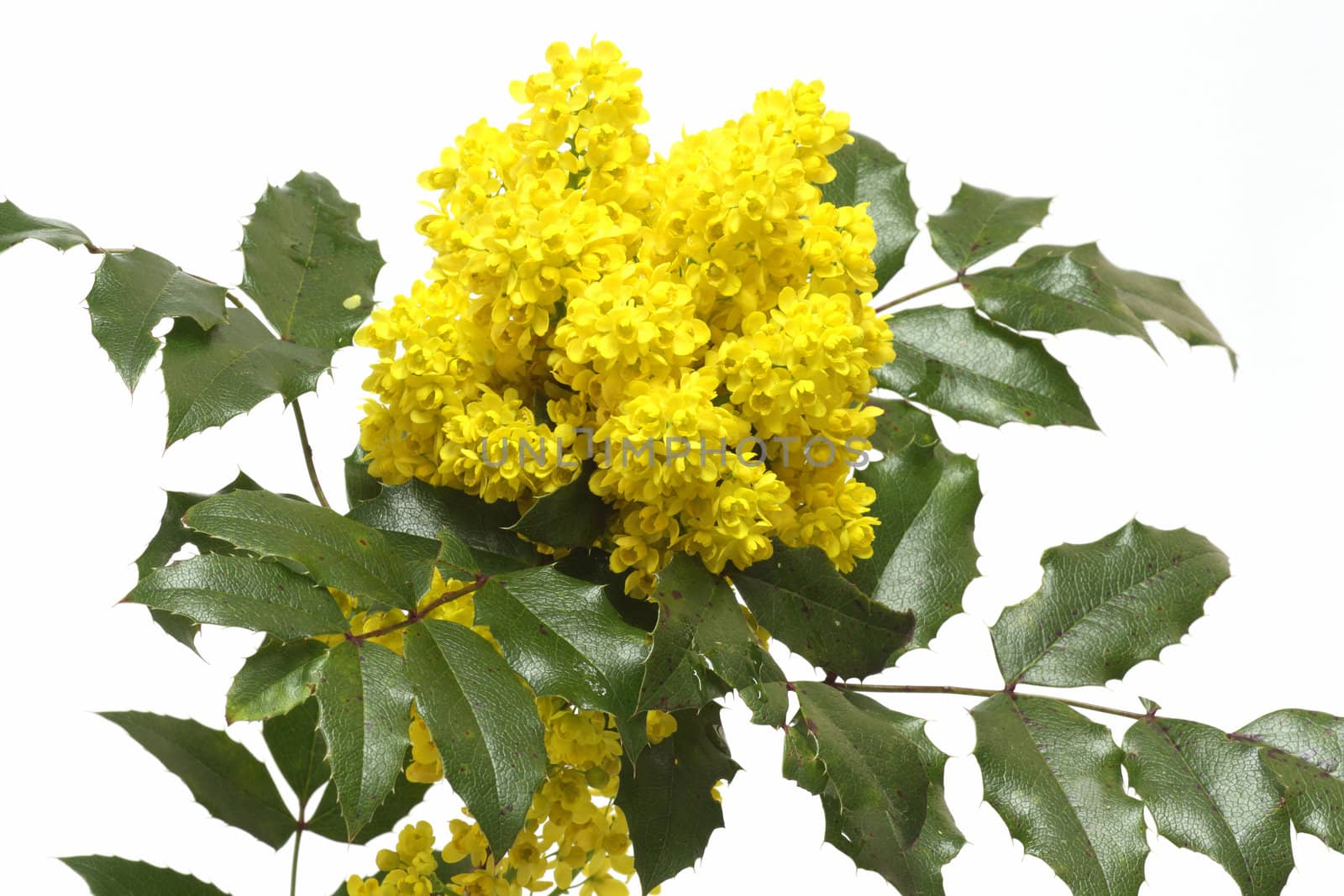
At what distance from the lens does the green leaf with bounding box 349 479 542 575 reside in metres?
0.99

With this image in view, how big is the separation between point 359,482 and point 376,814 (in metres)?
0.31

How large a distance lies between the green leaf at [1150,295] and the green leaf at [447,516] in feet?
1.69

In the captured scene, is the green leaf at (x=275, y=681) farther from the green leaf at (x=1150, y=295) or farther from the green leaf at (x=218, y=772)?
the green leaf at (x=1150, y=295)

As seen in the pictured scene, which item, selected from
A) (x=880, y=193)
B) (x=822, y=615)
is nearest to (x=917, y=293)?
(x=880, y=193)

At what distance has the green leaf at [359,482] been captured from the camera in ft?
3.72

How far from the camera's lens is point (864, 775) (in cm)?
85

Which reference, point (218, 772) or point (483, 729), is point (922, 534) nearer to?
point (483, 729)

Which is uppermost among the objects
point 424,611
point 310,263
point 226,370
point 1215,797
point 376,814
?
point 310,263

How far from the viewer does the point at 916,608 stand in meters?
1.07

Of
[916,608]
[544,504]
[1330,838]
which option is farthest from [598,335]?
[1330,838]

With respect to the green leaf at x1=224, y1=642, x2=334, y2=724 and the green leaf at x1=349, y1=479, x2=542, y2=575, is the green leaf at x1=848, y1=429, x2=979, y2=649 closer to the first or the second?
the green leaf at x1=349, y1=479, x2=542, y2=575

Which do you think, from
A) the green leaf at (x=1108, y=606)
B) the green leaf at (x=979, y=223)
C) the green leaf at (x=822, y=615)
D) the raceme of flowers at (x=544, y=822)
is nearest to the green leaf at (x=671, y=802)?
the raceme of flowers at (x=544, y=822)

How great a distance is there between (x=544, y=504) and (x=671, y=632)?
134 millimetres

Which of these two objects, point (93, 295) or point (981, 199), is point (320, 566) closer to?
point (93, 295)
